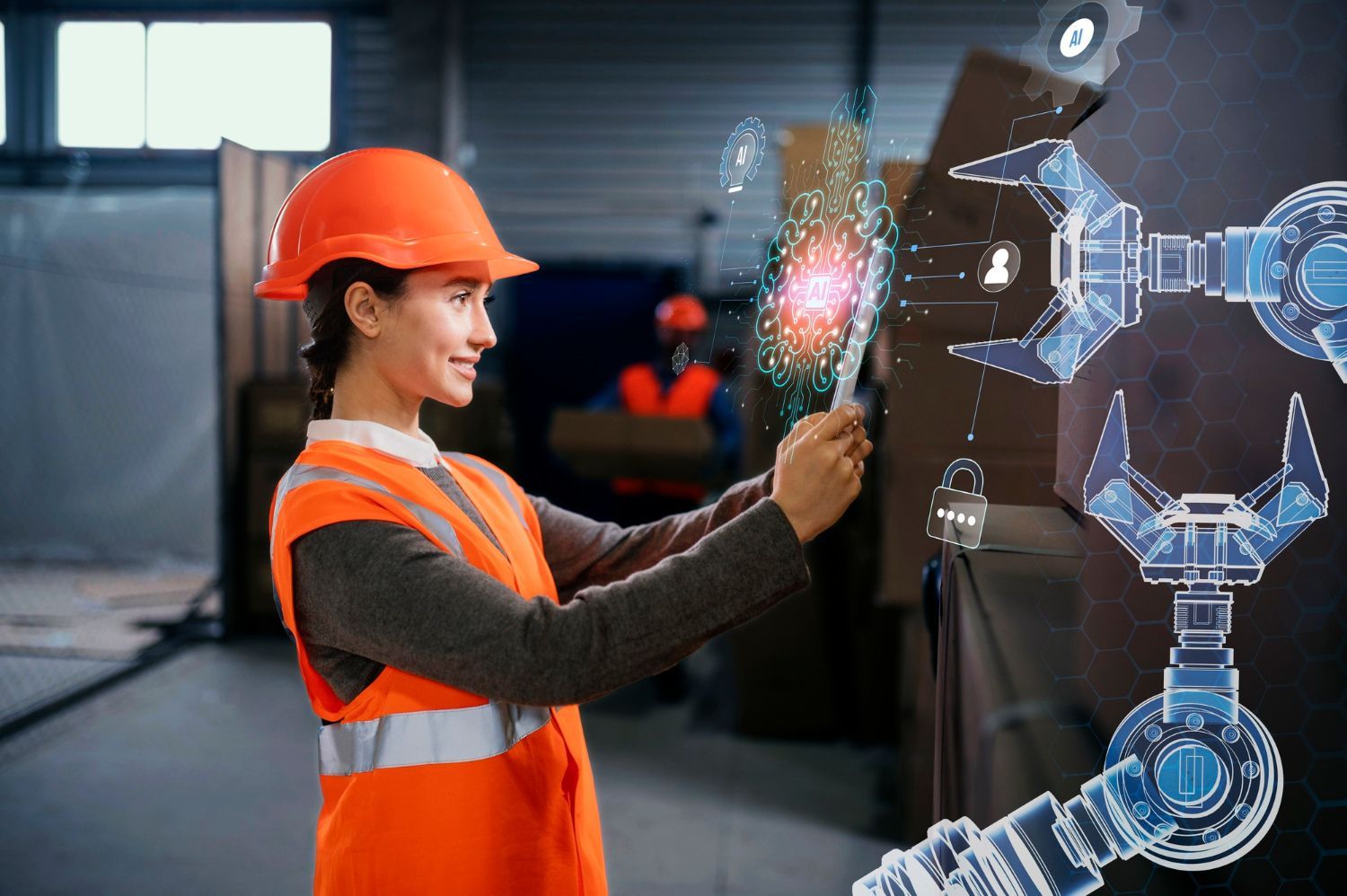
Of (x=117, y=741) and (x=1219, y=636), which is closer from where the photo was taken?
(x=1219, y=636)

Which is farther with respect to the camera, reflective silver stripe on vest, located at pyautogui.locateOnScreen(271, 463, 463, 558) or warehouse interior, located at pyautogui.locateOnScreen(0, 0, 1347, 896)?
reflective silver stripe on vest, located at pyautogui.locateOnScreen(271, 463, 463, 558)

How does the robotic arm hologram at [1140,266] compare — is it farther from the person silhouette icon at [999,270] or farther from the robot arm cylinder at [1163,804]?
the robot arm cylinder at [1163,804]

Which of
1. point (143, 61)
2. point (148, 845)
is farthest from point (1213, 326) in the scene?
point (143, 61)

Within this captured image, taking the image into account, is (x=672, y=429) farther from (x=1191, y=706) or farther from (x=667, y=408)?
(x=1191, y=706)

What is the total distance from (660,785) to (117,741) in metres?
1.86

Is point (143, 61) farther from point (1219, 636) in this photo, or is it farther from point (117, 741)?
point (1219, 636)

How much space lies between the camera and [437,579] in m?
0.87

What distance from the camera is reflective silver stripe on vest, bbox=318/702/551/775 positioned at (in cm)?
98

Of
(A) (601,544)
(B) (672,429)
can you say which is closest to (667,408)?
(B) (672,429)

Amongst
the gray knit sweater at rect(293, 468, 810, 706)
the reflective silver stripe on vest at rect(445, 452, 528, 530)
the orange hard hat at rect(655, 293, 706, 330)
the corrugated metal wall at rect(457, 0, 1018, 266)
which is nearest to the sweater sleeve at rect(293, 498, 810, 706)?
the gray knit sweater at rect(293, 468, 810, 706)

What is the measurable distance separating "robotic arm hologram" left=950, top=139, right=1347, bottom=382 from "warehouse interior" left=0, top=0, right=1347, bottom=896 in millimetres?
15

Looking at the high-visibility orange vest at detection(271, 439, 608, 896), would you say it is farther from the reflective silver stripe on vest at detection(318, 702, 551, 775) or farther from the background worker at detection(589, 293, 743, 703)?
the background worker at detection(589, 293, 743, 703)

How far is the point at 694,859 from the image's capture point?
269 centimetres
